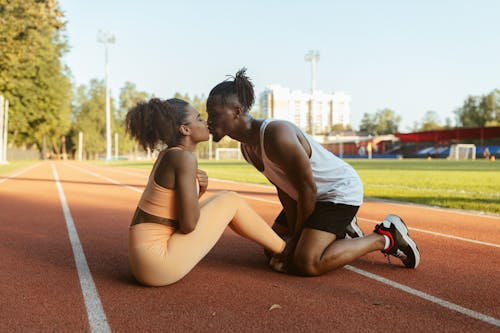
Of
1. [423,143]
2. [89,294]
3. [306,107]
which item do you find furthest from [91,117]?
[89,294]

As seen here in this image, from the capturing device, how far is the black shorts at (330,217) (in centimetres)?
396

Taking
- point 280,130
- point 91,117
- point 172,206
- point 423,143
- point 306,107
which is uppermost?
point 306,107

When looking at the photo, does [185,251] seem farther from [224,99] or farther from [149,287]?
[224,99]

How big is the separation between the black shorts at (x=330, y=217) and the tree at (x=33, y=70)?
21533 millimetres


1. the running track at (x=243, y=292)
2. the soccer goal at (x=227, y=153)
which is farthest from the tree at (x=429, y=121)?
the running track at (x=243, y=292)

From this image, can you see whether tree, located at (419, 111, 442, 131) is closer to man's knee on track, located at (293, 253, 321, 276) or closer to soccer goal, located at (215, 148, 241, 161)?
soccer goal, located at (215, 148, 241, 161)

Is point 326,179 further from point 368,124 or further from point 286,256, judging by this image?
point 368,124

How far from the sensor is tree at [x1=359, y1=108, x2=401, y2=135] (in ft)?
406

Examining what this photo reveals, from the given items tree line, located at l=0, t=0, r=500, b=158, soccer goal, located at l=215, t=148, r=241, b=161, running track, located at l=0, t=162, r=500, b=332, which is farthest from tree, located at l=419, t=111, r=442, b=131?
running track, located at l=0, t=162, r=500, b=332

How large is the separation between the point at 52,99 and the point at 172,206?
186ft

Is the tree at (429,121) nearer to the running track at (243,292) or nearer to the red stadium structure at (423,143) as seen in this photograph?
the red stadium structure at (423,143)

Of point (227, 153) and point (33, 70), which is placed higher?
point (33, 70)

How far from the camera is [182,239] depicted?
354 cm

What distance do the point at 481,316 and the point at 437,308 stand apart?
0.28 m
